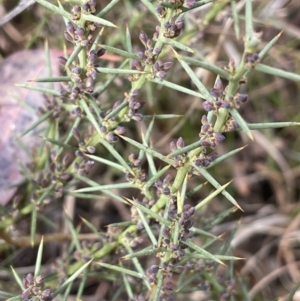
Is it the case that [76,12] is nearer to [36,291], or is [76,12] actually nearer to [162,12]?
[162,12]

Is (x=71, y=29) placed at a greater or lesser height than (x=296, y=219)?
greater

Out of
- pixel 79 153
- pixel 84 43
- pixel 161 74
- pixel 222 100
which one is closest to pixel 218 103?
pixel 222 100

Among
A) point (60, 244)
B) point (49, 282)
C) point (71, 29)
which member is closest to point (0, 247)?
point (49, 282)

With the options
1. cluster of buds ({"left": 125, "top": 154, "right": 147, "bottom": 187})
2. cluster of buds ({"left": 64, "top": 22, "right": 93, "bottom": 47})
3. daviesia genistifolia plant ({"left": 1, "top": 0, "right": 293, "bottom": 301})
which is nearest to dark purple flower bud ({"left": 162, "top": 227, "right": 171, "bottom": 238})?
daviesia genistifolia plant ({"left": 1, "top": 0, "right": 293, "bottom": 301})

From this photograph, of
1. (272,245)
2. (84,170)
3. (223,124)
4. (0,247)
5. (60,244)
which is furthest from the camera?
(272,245)

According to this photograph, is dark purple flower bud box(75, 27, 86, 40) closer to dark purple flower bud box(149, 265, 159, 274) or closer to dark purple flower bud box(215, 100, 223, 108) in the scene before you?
dark purple flower bud box(215, 100, 223, 108)

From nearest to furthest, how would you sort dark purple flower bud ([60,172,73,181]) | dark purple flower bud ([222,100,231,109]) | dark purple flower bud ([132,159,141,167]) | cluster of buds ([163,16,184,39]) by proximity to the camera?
dark purple flower bud ([222,100,231,109])
cluster of buds ([163,16,184,39])
dark purple flower bud ([132,159,141,167])
dark purple flower bud ([60,172,73,181])

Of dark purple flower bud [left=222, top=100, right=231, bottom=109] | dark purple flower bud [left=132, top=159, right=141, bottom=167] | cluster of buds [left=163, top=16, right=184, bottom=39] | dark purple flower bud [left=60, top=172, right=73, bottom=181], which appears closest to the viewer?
dark purple flower bud [left=222, top=100, right=231, bottom=109]

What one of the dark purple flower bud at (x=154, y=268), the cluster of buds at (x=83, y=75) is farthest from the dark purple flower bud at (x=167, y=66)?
the dark purple flower bud at (x=154, y=268)

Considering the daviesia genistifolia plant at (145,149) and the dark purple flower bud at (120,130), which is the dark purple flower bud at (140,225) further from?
Answer: the dark purple flower bud at (120,130)

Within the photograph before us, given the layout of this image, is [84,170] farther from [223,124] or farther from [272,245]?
[272,245]

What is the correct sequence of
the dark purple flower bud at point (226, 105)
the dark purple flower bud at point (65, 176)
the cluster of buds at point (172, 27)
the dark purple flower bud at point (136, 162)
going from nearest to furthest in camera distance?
1. the dark purple flower bud at point (226, 105)
2. the cluster of buds at point (172, 27)
3. the dark purple flower bud at point (136, 162)
4. the dark purple flower bud at point (65, 176)
